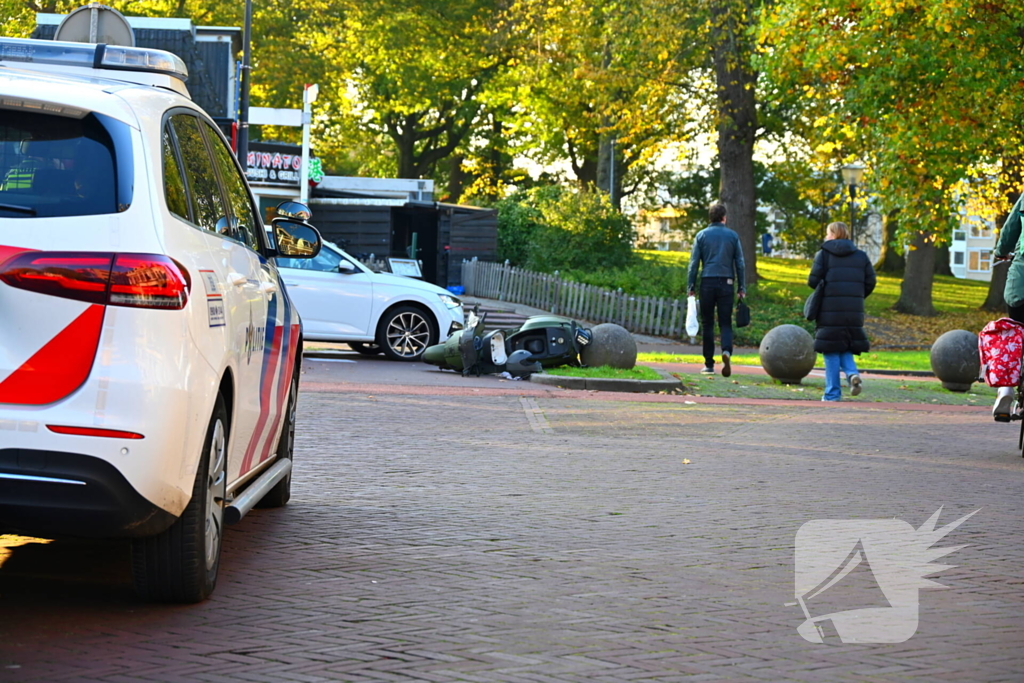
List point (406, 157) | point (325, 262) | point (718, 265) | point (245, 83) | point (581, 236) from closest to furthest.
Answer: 1. point (718, 265)
2. point (325, 262)
3. point (245, 83)
4. point (581, 236)
5. point (406, 157)

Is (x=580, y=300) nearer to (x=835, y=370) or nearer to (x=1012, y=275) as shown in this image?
(x=835, y=370)

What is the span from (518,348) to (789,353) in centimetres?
346

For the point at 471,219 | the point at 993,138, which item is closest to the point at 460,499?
the point at 993,138

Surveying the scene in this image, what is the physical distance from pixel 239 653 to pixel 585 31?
107ft

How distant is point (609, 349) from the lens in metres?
17.5

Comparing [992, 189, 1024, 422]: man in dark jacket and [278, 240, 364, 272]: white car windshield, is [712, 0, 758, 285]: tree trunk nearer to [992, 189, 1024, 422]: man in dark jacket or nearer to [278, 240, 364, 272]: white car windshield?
[278, 240, 364, 272]: white car windshield

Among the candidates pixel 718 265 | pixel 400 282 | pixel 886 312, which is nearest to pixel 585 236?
pixel 886 312

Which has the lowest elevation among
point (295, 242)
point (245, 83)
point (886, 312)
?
point (886, 312)

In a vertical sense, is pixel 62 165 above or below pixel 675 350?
above

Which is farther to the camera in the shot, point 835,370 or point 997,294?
point 997,294

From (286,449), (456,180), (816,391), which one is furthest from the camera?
(456,180)

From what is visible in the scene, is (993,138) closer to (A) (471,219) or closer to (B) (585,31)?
(B) (585,31)

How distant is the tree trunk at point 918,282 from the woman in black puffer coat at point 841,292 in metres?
26.6

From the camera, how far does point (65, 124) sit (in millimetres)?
4680
